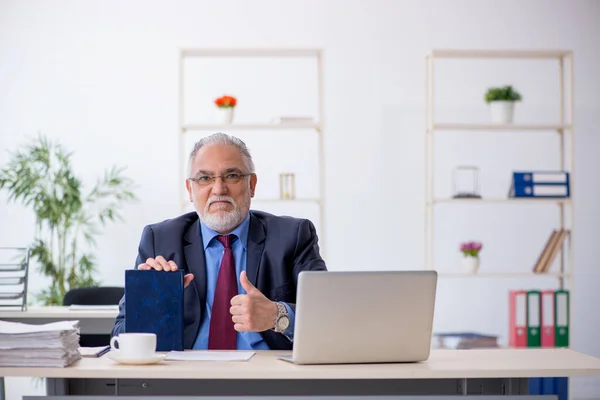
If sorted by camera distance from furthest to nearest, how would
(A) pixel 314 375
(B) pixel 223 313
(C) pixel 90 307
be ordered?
(C) pixel 90 307, (B) pixel 223 313, (A) pixel 314 375

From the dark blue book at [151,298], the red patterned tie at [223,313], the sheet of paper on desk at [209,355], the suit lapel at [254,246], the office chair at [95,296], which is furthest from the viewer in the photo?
the office chair at [95,296]

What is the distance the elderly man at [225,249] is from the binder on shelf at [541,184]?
2.68 meters

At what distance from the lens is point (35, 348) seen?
2.04m

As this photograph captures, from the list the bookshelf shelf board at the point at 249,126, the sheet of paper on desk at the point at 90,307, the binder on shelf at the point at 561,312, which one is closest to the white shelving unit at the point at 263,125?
the bookshelf shelf board at the point at 249,126

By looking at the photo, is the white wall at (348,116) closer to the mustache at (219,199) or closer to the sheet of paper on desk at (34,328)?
the mustache at (219,199)

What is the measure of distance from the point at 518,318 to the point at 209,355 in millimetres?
3187

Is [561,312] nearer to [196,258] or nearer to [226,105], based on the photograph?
[226,105]

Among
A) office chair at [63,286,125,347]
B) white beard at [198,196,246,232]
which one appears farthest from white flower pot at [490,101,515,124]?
white beard at [198,196,246,232]

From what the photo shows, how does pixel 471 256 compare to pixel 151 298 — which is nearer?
pixel 151 298

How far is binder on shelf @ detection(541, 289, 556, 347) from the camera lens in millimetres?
5012

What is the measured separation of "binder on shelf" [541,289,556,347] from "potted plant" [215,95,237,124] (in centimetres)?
223

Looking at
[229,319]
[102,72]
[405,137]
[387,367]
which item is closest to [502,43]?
[405,137]

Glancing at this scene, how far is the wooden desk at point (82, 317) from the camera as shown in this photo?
4016 mm

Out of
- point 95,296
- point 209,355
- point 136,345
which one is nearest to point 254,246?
point 209,355
